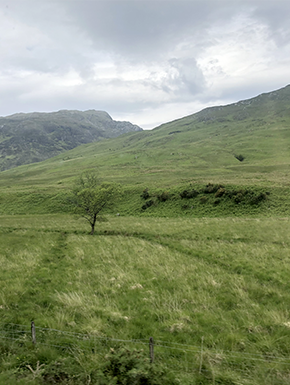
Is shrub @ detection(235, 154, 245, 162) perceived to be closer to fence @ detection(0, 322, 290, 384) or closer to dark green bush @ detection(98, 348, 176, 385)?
fence @ detection(0, 322, 290, 384)

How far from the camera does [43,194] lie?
74.3 m

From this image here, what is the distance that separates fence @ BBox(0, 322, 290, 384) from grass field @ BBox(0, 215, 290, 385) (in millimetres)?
39

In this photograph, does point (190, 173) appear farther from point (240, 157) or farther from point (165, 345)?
point (165, 345)

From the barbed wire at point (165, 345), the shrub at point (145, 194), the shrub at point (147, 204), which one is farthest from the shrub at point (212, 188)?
the barbed wire at point (165, 345)

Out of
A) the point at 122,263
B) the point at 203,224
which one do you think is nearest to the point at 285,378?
the point at 122,263

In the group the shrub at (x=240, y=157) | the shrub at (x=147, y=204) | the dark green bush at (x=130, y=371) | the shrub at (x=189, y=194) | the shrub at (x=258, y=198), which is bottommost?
the shrub at (x=147, y=204)

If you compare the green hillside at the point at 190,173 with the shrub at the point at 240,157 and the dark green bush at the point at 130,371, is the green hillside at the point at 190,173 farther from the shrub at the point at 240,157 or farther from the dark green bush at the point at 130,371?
the dark green bush at the point at 130,371

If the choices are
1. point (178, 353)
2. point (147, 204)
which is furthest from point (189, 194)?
point (178, 353)

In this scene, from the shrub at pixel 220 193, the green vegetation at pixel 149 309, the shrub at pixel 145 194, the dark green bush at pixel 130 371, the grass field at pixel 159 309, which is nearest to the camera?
the dark green bush at pixel 130 371

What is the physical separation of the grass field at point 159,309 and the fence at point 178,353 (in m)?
0.04

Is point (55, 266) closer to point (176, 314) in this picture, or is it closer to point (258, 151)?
point (176, 314)

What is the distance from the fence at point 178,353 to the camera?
691 cm

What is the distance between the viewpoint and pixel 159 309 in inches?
435

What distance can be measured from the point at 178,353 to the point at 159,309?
3226 millimetres
